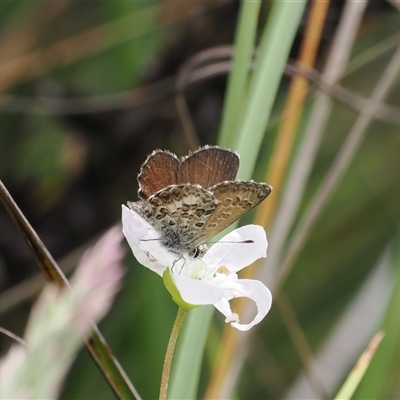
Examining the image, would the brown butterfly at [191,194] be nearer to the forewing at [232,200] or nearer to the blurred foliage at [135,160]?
the forewing at [232,200]

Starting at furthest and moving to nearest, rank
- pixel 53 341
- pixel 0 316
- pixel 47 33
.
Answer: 1. pixel 47 33
2. pixel 0 316
3. pixel 53 341

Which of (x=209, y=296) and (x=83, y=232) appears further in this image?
(x=83, y=232)

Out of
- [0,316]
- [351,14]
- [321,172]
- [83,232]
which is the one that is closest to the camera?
[351,14]

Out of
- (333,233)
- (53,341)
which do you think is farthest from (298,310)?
(53,341)

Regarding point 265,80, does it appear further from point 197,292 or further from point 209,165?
point 197,292

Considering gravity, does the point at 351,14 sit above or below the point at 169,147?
above

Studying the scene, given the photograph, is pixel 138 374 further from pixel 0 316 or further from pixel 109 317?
pixel 0 316
